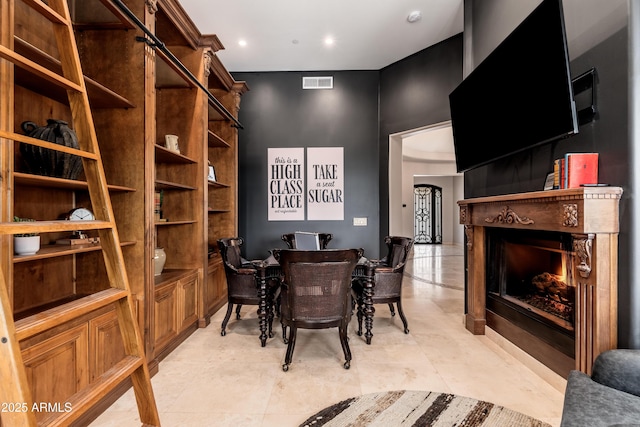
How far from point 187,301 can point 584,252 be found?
3.15 m

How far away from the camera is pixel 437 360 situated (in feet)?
8.13

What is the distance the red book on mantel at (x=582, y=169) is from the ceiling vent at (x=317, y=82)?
3861 millimetres

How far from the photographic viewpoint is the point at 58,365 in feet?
5.20

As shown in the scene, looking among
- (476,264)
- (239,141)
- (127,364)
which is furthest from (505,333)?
(239,141)

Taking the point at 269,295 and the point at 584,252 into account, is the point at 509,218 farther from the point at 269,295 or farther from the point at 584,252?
the point at 269,295

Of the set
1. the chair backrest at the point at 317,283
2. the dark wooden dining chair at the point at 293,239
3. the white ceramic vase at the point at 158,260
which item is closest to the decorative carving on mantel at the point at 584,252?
the chair backrest at the point at 317,283

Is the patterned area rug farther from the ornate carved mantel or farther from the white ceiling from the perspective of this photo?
the white ceiling

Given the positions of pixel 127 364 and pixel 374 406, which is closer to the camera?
pixel 127 364

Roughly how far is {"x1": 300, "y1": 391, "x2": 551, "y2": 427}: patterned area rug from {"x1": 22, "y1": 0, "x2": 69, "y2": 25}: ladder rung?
226cm

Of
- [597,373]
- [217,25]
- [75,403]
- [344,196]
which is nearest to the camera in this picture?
[75,403]

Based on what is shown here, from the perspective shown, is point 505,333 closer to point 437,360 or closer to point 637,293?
point 437,360

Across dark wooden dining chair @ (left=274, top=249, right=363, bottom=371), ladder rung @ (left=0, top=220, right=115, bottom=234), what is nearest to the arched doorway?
dark wooden dining chair @ (left=274, top=249, right=363, bottom=371)

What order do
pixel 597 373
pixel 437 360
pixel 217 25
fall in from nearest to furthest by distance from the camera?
pixel 597 373 → pixel 437 360 → pixel 217 25

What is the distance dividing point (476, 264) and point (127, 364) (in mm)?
2894
